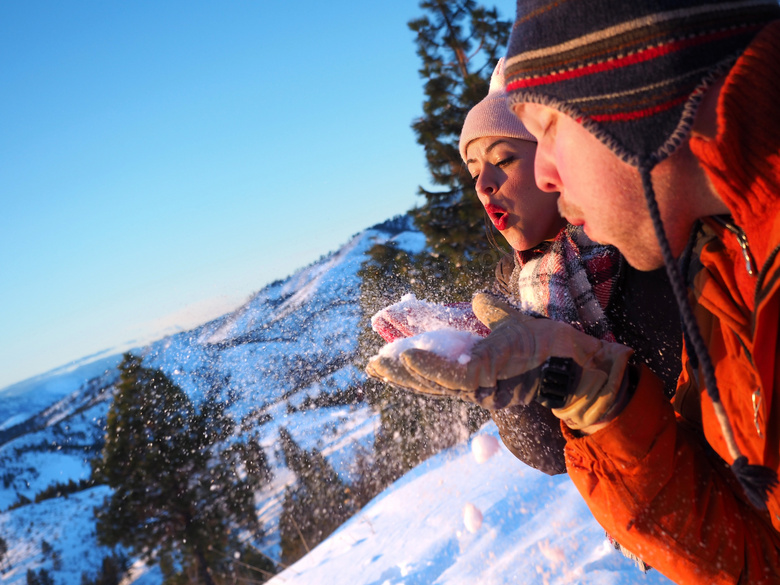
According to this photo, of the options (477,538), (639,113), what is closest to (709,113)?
(639,113)

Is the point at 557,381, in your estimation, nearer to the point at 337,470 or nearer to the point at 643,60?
the point at 643,60

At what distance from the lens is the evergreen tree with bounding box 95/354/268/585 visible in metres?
16.5

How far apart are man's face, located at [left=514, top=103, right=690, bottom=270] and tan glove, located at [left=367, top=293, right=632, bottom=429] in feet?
0.90

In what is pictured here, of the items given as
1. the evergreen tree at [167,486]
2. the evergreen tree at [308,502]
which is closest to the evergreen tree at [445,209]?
the evergreen tree at [308,502]

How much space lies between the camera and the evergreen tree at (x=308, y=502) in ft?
52.4

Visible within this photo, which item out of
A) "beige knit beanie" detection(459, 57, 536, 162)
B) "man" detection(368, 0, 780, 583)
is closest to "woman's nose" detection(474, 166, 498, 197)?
"beige knit beanie" detection(459, 57, 536, 162)

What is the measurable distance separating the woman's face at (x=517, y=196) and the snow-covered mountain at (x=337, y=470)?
5.25 ft

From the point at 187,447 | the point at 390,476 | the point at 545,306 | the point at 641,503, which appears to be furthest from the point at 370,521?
the point at 187,447

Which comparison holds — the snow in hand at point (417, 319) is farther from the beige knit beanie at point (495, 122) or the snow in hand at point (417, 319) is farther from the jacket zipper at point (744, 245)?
the jacket zipper at point (744, 245)

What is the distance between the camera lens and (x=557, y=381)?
1165 mm

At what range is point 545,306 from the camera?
1.90 m

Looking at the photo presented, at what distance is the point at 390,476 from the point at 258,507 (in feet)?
28.6

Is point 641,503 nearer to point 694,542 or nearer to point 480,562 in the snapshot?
point 694,542

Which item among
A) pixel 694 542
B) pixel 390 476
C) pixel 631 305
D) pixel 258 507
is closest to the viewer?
pixel 694 542
